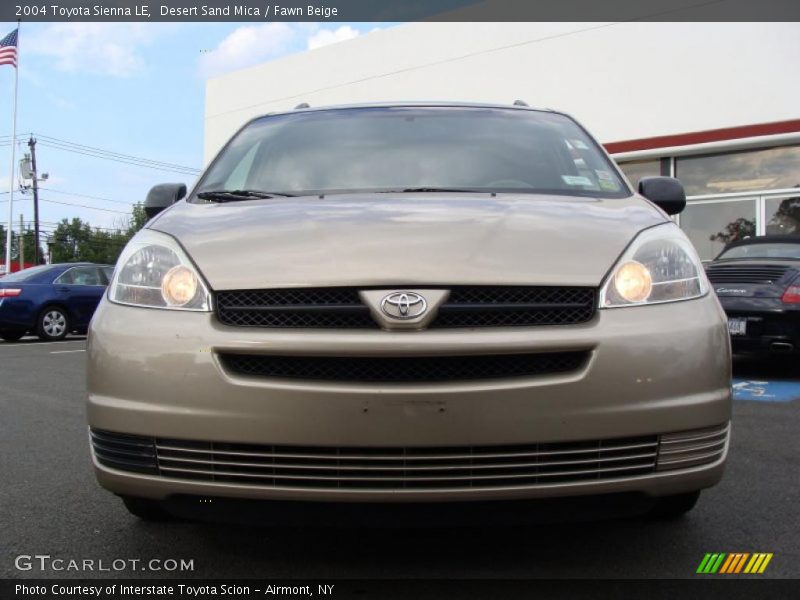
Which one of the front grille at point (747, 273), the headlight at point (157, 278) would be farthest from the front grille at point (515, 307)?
the front grille at point (747, 273)

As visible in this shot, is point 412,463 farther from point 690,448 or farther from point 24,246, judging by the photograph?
point 24,246

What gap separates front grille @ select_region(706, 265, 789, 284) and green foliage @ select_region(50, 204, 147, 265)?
2841 inches

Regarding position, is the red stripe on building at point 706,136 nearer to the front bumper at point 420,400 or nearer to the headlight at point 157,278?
the front bumper at point 420,400

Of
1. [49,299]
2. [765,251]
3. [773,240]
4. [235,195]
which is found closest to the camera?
[235,195]

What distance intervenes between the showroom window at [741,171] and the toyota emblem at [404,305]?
42.8 feet

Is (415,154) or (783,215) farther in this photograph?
(783,215)

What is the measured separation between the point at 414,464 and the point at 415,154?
1.63 metres

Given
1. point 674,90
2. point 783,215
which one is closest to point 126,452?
point 783,215

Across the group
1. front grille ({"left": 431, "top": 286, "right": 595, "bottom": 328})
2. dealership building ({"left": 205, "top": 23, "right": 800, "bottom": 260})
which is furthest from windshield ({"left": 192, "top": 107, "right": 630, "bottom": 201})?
dealership building ({"left": 205, "top": 23, "right": 800, "bottom": 260})

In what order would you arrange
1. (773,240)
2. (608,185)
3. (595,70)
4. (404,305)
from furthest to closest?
1. (595,70)
2. (773,240)
3. (608,185)
4. (404,305)

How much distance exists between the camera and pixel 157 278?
2297 millimetres

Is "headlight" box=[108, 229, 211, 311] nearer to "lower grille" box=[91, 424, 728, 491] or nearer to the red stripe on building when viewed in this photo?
"lower grille" box=[91, 424, 728, 491]

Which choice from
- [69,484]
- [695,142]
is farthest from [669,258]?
[695,142]
